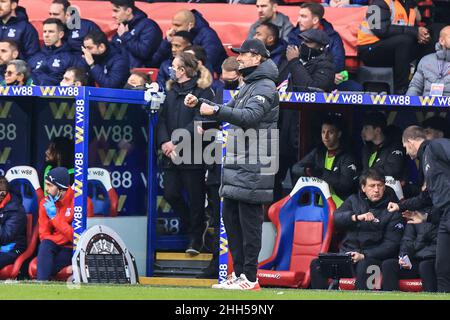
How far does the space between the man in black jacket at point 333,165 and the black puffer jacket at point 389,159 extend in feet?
0.79

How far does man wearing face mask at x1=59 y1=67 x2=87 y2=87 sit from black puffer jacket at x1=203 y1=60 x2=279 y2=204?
3545 mm

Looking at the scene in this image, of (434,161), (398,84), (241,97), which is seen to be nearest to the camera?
(241,97)

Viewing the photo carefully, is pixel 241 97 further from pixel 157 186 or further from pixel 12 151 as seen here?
pixel 12 151

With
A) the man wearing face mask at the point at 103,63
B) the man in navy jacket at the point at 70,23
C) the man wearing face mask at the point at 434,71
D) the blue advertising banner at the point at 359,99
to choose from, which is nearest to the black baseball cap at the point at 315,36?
the blue advertising banner at the point at 359,99

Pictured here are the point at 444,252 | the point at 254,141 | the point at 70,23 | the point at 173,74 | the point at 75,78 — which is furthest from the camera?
the point at 70,23

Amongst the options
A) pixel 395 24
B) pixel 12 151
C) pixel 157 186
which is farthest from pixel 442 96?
pixel 12 151

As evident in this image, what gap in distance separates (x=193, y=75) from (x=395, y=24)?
8.65ft

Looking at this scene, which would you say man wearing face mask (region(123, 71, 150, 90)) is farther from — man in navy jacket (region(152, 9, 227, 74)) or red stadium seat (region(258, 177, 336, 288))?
red stadium seat (region(258, 177, 336, 288))

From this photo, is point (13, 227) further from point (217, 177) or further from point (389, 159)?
point (389, 159)

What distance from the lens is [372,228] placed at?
603 inches

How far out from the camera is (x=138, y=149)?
56.2ft

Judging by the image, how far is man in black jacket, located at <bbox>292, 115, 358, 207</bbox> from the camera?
1592 cm

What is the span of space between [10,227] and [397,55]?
4.78m

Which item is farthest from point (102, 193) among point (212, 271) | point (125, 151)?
point (212, 271)
